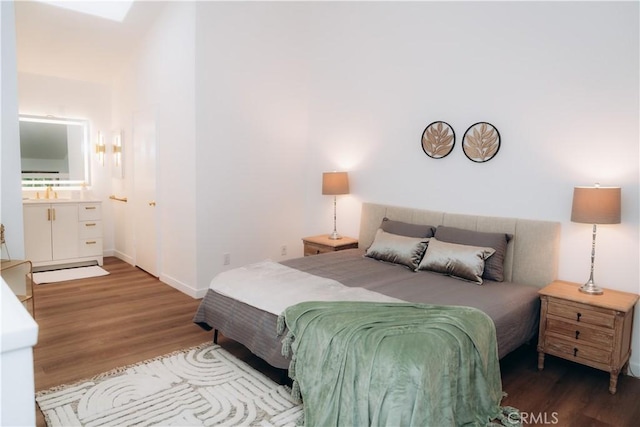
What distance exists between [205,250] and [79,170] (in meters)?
2.90

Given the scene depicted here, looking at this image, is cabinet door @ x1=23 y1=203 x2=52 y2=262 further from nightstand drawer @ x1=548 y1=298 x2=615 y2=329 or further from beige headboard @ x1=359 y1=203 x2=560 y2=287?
nightstand drawer @ x1=548 y1=298 x2=615 y2=329

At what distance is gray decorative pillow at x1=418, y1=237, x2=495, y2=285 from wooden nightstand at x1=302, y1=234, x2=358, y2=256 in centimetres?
118

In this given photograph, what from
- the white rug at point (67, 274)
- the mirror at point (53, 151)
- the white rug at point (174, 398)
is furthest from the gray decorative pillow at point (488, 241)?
the mirror at point (53, 151)

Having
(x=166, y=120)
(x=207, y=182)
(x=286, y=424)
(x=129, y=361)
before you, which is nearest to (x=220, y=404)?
(x=286, y=424)

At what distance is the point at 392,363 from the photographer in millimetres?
1833

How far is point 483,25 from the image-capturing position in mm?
3479

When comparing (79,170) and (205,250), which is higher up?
(79,170)

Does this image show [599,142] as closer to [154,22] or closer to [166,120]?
[166,120]

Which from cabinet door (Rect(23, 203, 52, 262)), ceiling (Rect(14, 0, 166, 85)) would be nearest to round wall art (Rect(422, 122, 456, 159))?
ceiling (Rect(14, 0, 166, 85))

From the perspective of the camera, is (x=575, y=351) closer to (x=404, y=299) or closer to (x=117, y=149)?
(x=404, y=299)

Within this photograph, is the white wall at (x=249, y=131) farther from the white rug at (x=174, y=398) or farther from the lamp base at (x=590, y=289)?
the lamp base at (x=590, y=289)

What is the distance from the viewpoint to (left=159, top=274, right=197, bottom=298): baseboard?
4352 millimetres

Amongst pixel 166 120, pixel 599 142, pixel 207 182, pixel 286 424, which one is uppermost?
pixel 166 120

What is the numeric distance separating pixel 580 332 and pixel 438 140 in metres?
1.92
